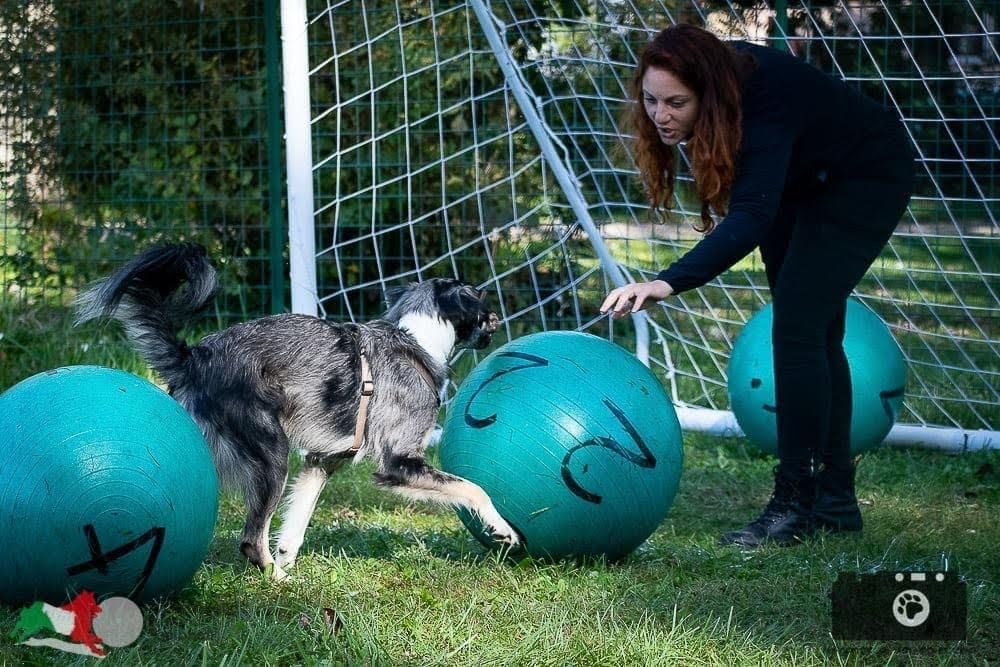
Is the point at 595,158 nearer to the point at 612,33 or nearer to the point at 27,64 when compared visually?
the point at 612,33

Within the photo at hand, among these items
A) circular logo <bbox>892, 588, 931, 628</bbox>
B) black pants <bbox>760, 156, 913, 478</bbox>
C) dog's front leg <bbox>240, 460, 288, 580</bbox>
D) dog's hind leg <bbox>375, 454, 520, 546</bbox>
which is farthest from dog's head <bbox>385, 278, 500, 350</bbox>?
circular logo <bbox>892, 588, 931, 628</bbox>

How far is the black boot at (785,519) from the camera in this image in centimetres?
525

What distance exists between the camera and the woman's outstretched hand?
4320 millimetres

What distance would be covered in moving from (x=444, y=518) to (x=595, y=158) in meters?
4.12

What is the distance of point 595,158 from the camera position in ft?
30.5

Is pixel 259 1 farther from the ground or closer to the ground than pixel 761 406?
farther from the ground

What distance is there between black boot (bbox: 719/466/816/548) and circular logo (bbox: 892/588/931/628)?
1312 mm

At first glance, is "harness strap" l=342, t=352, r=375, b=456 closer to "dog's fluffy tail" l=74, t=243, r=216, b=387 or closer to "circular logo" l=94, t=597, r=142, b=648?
"dog's fluffy tail" l=74, t=243, r=216, b=387

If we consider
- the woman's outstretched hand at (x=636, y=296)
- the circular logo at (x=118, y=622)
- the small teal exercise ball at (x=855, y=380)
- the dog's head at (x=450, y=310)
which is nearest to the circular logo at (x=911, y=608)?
the woman's outstretched hand at (x=636, y=296)

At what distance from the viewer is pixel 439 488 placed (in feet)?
15.4

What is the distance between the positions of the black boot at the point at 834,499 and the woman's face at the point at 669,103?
173 centimetres

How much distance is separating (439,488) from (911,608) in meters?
1.73

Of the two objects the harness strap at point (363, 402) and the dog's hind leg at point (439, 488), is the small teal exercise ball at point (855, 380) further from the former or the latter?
the harness strap at point (363, 402)

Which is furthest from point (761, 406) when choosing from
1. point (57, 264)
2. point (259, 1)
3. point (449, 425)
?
point (57, 264)
